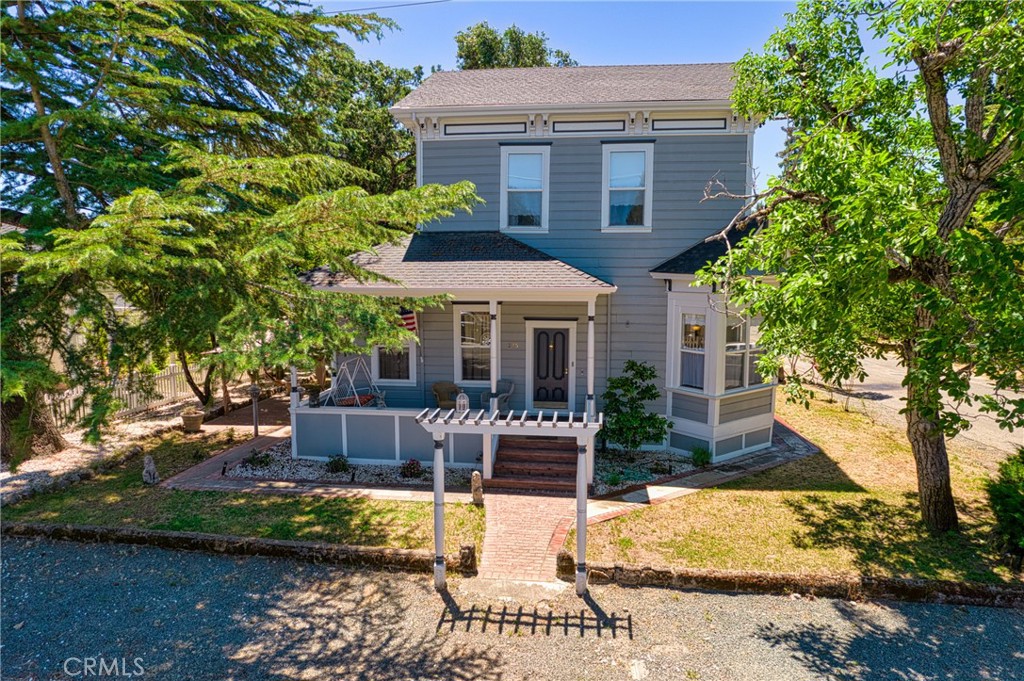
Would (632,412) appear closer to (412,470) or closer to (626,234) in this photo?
(626,234)

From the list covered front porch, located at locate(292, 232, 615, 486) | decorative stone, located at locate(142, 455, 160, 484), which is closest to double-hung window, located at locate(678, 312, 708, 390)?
covered front porch, located at locate(292, 232, 615, 486)

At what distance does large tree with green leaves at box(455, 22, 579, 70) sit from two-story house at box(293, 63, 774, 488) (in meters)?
18.0

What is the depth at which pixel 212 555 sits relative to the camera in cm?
820

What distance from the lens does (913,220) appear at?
6629 mm

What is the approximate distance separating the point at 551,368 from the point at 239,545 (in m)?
7.61

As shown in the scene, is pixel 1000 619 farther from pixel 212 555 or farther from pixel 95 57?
pixel 95 57

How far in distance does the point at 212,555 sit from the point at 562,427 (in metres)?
5.67

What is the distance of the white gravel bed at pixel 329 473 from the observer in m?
11.2

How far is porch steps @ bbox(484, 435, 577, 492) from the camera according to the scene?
10.7 meters

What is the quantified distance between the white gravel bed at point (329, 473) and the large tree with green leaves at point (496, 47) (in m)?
24.5

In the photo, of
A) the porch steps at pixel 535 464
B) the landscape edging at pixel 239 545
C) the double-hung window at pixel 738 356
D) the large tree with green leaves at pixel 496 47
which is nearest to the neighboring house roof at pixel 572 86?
the double-hung window at pixel 738 356

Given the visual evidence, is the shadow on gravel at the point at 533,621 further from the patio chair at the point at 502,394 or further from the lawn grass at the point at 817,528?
the patio chair at the point at 502,394

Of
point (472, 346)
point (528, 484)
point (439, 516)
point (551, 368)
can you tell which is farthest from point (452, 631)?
point (472, 346)

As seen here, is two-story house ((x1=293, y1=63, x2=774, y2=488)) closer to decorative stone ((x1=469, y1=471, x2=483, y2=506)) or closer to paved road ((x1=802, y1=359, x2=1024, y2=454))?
decorative stone ((x1=469, y1=471, x2=483, y2=506))
